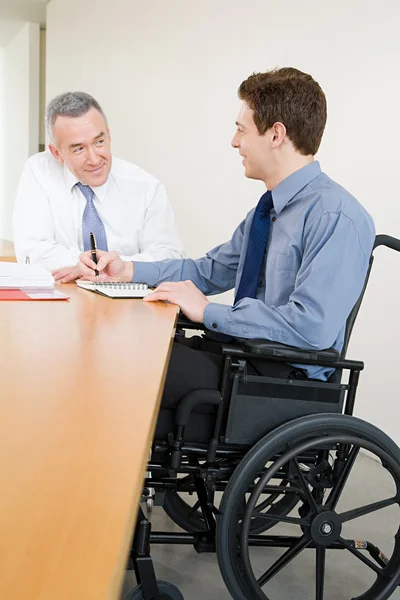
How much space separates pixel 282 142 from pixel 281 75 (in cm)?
18

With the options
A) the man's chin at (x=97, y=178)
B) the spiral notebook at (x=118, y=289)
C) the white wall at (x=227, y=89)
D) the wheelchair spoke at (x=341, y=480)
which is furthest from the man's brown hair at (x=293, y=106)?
the white wall at (x=227, y=89)

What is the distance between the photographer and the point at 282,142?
5.94ft

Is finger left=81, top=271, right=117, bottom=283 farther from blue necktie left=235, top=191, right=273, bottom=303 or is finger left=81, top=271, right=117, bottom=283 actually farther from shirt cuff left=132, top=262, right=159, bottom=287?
blue necktie left=235, top=191, right=273, bottom=303

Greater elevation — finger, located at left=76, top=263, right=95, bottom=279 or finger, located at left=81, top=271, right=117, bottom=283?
finger, located at left=76, top=263, right=95, bottom=279

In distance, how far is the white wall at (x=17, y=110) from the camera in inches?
265

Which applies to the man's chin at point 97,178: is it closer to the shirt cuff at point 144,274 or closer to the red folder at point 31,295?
the shirt cuff at point 144,274

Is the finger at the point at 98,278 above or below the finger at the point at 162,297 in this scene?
below

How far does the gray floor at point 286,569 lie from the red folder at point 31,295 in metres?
0.81

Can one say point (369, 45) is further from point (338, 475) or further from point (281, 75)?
point (338, 475)

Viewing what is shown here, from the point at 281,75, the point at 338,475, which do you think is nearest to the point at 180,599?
the point at 338,475

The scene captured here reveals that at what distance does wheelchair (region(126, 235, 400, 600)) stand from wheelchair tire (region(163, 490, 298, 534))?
0.42m

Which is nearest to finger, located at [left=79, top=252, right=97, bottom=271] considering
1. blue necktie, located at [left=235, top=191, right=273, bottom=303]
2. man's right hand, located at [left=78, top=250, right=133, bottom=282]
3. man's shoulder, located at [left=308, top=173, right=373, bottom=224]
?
man's right hand, located at [left=78, top=250, right=133, bottom=282]

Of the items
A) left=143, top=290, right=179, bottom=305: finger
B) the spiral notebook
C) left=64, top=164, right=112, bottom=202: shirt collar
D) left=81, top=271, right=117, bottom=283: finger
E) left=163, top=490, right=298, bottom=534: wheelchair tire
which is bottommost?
left=163, top=490, right=298, bottom=534: wheelchair tire

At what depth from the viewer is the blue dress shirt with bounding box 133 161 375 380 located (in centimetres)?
157
